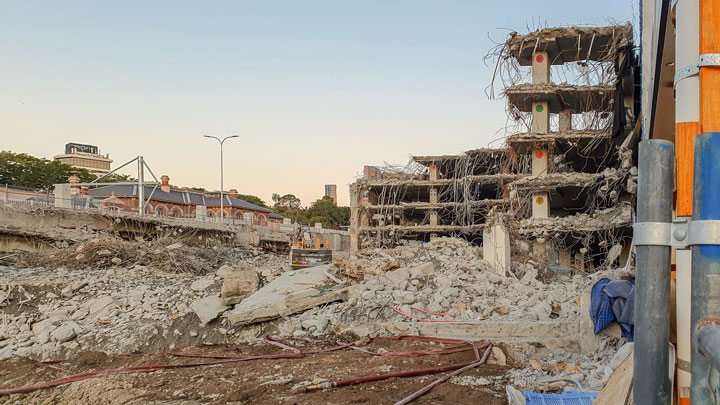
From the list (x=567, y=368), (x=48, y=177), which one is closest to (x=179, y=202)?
(x=48, y=177)

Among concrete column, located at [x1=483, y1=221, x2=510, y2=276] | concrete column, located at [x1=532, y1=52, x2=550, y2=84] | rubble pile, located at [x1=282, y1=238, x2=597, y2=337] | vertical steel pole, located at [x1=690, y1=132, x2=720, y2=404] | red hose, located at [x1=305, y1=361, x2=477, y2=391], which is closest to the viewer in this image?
vertical steel pole, located at [x1=690, y1=132, x2=720, y2=404]

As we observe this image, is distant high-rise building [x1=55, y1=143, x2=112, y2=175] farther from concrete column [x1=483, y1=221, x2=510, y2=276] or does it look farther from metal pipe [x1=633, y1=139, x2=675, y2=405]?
metal pipe [x1=633, y1=139, x2=675, y2=405]

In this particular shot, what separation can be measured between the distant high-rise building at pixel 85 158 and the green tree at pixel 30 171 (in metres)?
33.4

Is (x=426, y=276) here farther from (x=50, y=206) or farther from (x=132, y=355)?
(x=50, y=206)

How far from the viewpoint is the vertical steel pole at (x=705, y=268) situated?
110 cm

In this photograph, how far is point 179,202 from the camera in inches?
2004

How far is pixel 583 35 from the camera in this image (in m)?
19.1

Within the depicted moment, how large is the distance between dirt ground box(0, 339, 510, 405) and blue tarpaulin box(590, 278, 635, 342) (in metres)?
1.34

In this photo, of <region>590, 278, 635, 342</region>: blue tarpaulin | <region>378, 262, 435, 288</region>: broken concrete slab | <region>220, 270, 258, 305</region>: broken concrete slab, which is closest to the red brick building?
<region>220, 270, 258, 305</region>: broken concrete slab

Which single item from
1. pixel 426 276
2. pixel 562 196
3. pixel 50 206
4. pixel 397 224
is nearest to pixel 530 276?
pixel 426 276

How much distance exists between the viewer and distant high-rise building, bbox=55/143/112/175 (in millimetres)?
82125

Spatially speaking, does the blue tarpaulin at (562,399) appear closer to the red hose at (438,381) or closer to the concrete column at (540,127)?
the red hose at (438,381)

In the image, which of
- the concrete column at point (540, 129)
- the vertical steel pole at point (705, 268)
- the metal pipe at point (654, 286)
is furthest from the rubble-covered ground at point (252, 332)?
the concrete column at point (540, 129)

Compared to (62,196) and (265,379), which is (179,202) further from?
(265,379)
